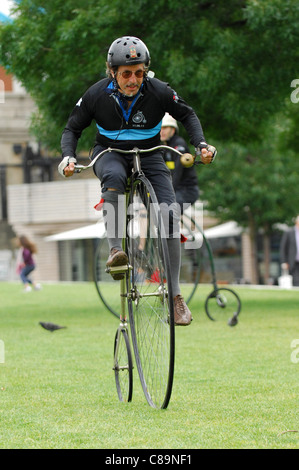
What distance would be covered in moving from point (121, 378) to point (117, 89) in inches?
77.6

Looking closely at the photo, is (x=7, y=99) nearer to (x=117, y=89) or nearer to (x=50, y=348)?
(x=50, y=348)

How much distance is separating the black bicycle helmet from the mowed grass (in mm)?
2122

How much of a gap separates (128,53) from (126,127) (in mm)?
485

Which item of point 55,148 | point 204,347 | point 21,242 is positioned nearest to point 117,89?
point 204,347

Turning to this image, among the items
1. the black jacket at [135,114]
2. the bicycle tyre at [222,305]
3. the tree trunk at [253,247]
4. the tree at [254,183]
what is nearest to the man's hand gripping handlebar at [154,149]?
the black jacket at [135,114]

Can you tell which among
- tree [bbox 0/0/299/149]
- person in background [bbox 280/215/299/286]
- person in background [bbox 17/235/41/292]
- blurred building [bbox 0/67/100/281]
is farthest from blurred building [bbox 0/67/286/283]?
tree [bbox 0/0/299/149]

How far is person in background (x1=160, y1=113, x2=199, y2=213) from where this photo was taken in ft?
40.4

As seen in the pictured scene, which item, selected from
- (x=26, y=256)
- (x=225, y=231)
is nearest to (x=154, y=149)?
(x=26, y=256)

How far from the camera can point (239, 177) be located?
40.3m

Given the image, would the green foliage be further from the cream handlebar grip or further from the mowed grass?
the cream handlebar grip

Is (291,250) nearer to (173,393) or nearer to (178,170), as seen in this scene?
(178,170)

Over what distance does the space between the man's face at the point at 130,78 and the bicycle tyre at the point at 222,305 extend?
7.28m

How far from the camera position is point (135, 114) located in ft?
20.8

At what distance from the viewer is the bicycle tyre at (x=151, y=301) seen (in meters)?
5.75
